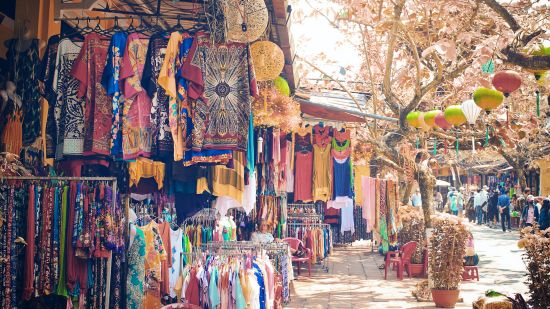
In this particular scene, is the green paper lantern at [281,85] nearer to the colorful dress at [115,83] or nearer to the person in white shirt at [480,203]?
the colorful dress at [115,83]

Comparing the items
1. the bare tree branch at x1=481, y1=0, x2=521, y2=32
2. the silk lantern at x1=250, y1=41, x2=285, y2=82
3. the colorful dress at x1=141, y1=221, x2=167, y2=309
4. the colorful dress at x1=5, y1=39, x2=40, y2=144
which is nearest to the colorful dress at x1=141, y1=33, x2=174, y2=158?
the colorful dress at x1=5, y1=39, x2=40, y2=144

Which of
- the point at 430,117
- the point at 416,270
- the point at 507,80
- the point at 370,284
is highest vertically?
the point at 430,117

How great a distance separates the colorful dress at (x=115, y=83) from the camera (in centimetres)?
560

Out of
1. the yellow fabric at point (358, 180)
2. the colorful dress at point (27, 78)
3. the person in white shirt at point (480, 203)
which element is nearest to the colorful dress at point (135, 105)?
the colorful dress at point (27, 78)

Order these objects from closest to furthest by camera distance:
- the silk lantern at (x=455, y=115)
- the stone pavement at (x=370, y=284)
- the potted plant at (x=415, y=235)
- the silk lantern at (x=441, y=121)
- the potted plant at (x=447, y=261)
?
the silk lantern at (x=455, y=115) < the silk lantern at (x=441, y=121) < the potted plant at (x=447, y=261) < the stone pavement at (x=370, y=284) < the potted plant at (x=415, y=235)

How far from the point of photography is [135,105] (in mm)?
5715

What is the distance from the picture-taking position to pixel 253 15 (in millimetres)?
6469

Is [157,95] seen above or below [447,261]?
above

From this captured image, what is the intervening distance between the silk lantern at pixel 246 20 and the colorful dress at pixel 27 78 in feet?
6.41

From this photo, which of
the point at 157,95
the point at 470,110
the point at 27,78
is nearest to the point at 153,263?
the point at 157,95

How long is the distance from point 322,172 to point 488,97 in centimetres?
577

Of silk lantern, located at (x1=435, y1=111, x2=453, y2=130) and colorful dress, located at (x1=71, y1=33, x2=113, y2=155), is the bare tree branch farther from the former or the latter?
colorful dress, located at (x1=71, y1=33, x2=113, y2=155)

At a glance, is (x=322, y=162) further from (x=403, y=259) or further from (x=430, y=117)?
(x=430, y=117)

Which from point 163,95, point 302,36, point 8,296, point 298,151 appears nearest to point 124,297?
point 8,296
